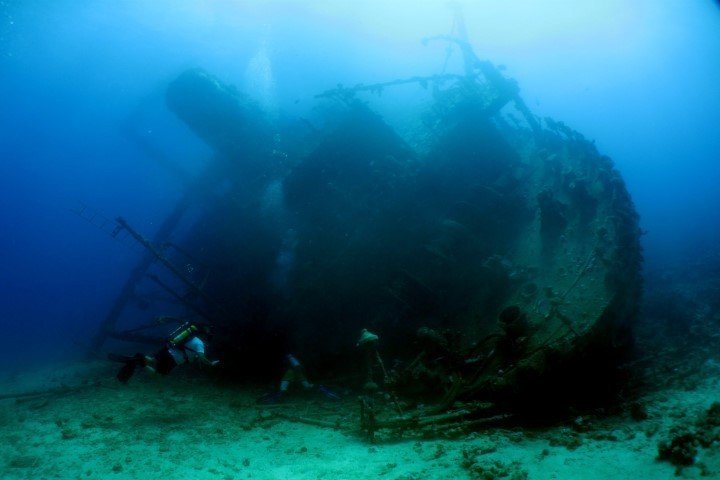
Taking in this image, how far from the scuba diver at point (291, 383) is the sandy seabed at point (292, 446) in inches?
13.6

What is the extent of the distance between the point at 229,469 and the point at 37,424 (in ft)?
19.5

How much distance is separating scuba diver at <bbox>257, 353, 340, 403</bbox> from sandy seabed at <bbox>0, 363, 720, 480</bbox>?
0.34 m

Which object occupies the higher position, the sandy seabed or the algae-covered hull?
the algae-covered hull

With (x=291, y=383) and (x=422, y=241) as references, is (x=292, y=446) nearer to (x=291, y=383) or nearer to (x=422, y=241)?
(x=291, y=383)

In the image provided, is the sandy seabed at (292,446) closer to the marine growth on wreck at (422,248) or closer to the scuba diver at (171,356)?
the marine growth on wreck at (422,248)

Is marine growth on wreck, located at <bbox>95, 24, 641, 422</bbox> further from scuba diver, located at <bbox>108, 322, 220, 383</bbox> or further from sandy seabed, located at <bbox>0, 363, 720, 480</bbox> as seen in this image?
scuba diver, located at <bbox>108, 322, 220, 383</bbox>

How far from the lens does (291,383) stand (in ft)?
30.1

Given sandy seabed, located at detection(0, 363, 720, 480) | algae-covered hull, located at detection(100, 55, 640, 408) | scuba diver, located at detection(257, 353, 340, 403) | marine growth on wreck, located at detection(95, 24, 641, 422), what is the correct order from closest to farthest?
sandy seabed, located at detection(0, 363, 720, 480) → marine growth on wreck, located at detection(95, 24, 641, 422) → algae-covered hull, located at detection(100, 55, 640, 408) → scuba diver, located at detection(257, 353, 340, 403)

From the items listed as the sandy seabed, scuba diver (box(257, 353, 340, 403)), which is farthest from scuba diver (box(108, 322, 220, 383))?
scuba diver (box(257, 353, 340, 403))

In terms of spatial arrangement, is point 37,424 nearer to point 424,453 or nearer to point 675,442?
point 424,453

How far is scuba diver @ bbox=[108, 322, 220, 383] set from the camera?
22.7 feet

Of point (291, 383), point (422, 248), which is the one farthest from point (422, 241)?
point (291, 383)

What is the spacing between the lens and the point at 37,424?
8.05 meters

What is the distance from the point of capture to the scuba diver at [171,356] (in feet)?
22.7
